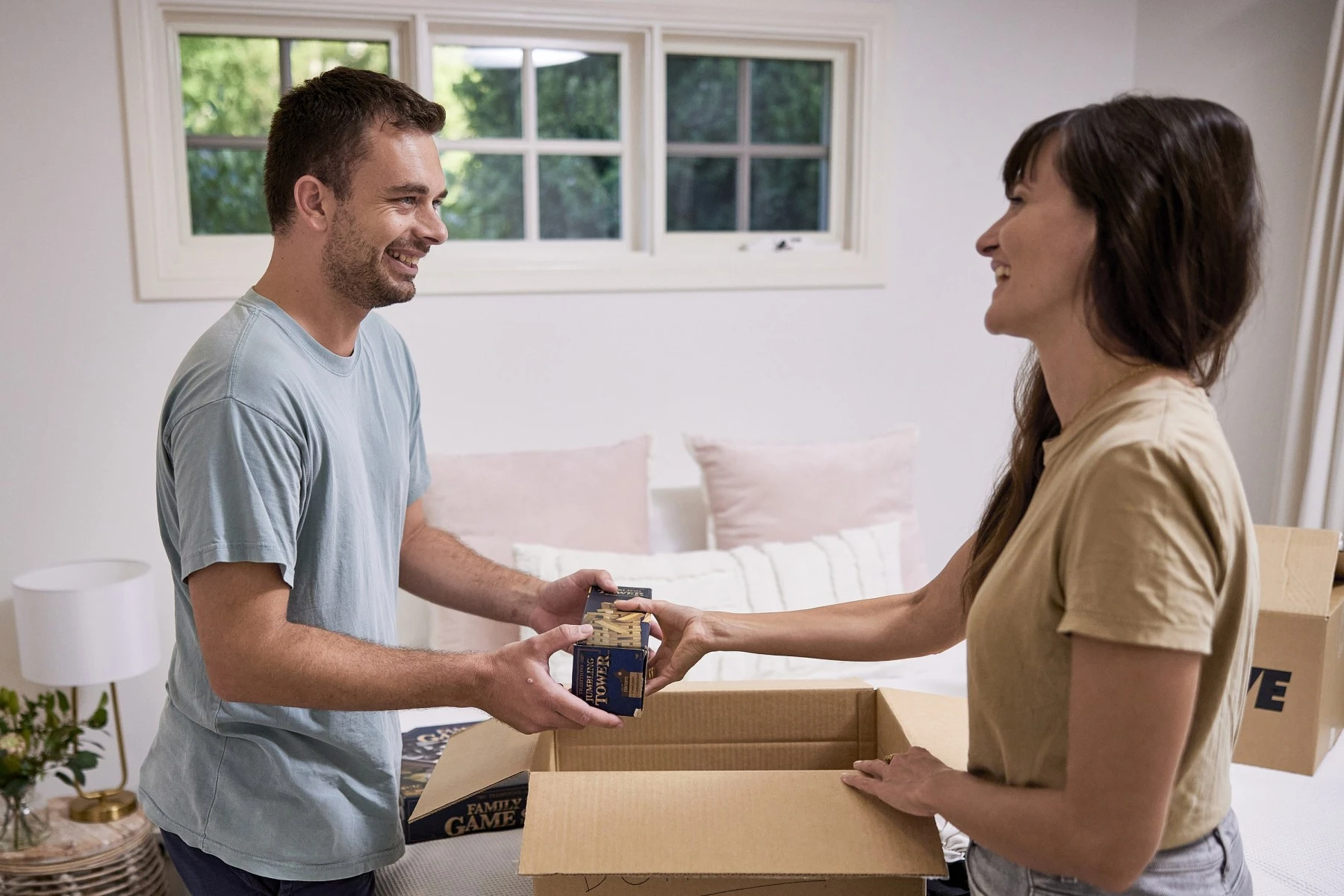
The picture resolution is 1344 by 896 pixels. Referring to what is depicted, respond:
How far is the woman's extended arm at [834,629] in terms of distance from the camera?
56.4 inches

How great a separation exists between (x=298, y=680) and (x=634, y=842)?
478 millimetres

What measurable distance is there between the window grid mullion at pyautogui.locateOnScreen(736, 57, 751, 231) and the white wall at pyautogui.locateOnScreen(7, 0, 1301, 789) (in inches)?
11.1

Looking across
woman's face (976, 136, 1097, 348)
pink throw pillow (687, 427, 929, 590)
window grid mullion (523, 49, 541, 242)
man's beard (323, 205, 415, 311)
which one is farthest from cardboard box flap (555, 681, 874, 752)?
window grid mullion (523, 49, 541, 242)

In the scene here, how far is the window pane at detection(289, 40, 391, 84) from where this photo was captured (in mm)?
2816

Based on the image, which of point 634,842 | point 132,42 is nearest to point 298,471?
point 634,842

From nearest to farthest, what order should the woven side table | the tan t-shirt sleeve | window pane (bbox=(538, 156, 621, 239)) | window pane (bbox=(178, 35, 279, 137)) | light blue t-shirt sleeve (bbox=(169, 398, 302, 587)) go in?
the tan t-shirt sleeve
light blue t-shirt sleeve (bbox=(169, 398, 302, 587))
the woven side table
window pane (bbox=(178, 35, 279, 137))
window pane (bbox=(538, 156, 621, 239))

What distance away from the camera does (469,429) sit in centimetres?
296

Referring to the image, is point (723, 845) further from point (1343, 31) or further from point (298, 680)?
point (1343, 31)

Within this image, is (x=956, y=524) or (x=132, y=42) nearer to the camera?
(x=132, y=42)

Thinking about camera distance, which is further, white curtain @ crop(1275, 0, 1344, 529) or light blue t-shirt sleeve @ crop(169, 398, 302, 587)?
white curtain @ crop(1275, 0, 1344, 529)

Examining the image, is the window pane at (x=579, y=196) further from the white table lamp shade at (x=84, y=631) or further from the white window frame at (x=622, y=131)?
the white table lamp shade at (x=84, y=631)

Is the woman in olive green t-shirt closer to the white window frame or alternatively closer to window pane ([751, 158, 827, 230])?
the white window frame

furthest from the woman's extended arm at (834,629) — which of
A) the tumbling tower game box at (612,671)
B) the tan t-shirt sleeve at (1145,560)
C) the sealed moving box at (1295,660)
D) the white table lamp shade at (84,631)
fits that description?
the white table lamp shade at (84,631)

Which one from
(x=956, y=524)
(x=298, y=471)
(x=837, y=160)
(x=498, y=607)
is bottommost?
(x=956, y=524)
